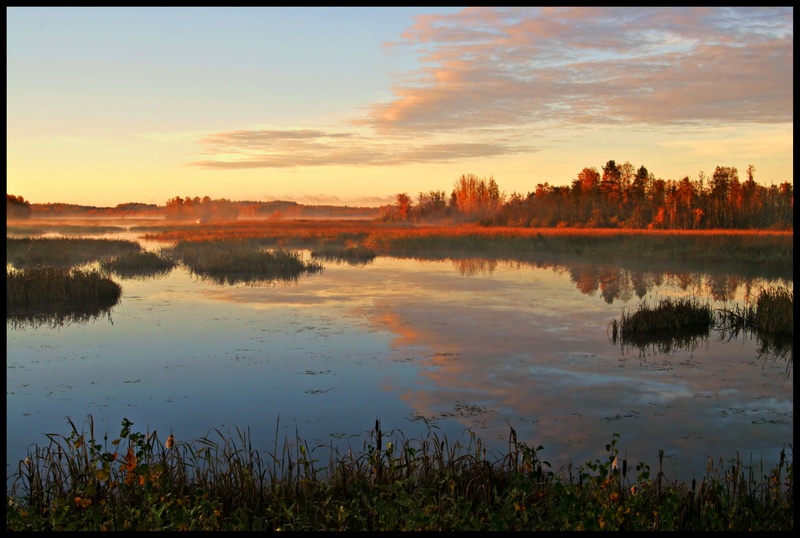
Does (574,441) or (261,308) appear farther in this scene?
(261,308)

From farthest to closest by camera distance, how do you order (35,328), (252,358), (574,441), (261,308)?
Answer: (261,308)
(35,328)
(252,358)
(574,441)

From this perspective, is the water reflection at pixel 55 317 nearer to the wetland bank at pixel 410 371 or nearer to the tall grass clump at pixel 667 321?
the wetland bank at pixel 410 371

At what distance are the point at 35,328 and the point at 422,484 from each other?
13.2 m

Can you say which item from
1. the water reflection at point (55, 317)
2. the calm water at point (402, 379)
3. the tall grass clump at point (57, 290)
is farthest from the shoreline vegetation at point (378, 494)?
the tall grass clump at point (57, 290)

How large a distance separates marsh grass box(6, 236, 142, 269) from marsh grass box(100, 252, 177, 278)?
7.02 feet

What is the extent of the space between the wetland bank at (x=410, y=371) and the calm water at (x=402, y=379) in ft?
0.14

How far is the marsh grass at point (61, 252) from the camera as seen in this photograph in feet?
105

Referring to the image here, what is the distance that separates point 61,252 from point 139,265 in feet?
21.6

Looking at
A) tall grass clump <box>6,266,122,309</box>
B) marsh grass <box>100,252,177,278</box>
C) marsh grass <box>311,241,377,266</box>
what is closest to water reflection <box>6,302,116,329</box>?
tall grass clump <box>6,266,122,309</box>

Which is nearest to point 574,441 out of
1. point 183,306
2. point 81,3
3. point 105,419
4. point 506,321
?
point 105,419

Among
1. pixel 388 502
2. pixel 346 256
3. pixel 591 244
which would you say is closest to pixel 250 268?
pixel 346 256

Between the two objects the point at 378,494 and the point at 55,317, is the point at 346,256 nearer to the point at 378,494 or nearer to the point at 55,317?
the point at 55,317

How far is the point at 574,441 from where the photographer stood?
8.19m

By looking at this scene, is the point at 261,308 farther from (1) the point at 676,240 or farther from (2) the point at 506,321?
(1) the point at 676,240
